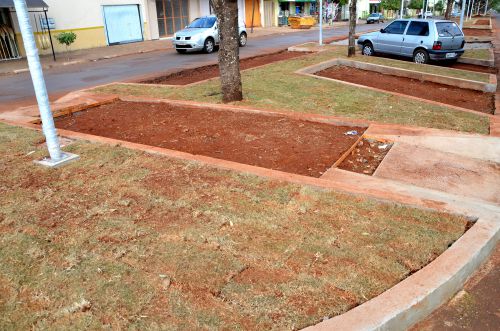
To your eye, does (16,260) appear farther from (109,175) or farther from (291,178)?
(291,178)

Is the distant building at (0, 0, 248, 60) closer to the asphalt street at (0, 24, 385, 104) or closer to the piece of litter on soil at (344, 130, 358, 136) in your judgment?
the asphalt street at (0, 24, 385, 104)

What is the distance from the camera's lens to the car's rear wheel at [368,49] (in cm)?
1712

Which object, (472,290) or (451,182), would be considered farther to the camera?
(451,182)

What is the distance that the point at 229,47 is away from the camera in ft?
28.2

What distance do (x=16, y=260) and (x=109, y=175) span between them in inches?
71.1

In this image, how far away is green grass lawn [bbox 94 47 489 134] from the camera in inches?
298

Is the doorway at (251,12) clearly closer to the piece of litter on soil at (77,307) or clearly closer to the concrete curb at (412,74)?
the concrete curb at (412,74)

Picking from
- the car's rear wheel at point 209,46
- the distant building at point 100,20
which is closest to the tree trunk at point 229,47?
the car's rear wheel at point 209,46

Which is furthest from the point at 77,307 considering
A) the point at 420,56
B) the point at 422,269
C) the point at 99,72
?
the point at 420,56

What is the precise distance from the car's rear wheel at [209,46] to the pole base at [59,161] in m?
15.4

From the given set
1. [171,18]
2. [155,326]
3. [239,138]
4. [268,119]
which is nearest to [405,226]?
[155,326]

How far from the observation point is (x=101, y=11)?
83.4 feet

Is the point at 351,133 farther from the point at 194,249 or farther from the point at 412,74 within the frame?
the point at 412,74

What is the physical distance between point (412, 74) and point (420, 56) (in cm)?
359
